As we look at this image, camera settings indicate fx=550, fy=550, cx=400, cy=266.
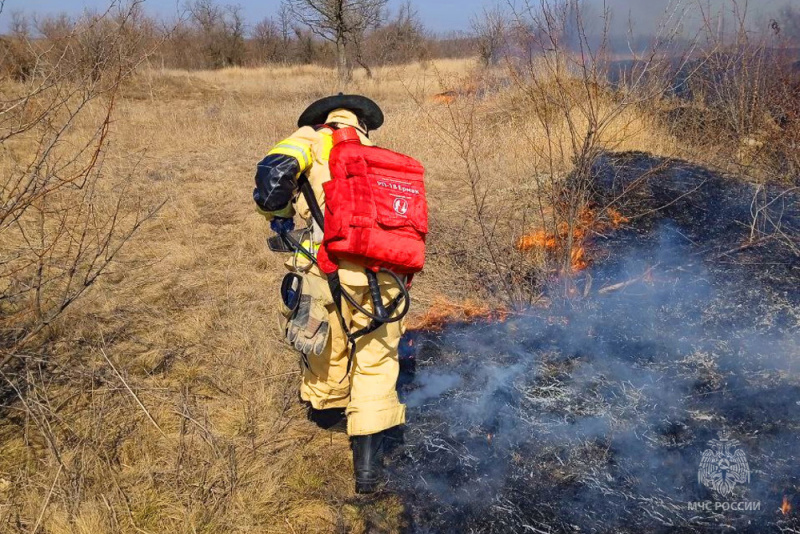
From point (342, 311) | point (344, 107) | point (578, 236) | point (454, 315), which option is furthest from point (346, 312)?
point (578, 236)

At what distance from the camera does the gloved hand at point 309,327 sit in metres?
2.44

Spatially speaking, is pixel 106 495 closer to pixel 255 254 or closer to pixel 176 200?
pixel 255 254

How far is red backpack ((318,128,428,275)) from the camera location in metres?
2.21

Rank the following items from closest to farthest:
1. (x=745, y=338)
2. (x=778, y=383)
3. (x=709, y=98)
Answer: (x=778, y=383) → (x=745, y=338) → (x=709, y=98)

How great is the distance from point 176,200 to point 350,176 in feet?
17.0

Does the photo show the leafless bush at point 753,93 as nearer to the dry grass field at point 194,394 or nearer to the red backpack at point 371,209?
the dry grass field at point 194,394

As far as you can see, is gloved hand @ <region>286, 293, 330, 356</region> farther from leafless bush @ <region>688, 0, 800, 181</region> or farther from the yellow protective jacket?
leafless bush @ <region>688, 0, 800, 181</region>

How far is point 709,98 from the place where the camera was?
7926mm

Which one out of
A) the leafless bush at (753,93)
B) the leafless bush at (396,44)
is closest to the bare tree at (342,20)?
the leafless bush at (396,44)

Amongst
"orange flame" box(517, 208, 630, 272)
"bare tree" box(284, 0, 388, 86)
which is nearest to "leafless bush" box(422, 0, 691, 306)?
"orange flame" box(517, 208, 630, 272)

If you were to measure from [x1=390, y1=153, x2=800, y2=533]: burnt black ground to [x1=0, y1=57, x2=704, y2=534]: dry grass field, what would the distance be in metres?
0.47

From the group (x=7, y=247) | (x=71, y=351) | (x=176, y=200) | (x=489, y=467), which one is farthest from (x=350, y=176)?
(x=176, y=200)

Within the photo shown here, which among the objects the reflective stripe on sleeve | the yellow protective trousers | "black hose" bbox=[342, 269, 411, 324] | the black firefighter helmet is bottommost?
the yellow protective trousers

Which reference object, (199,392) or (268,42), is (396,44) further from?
(199,392)
